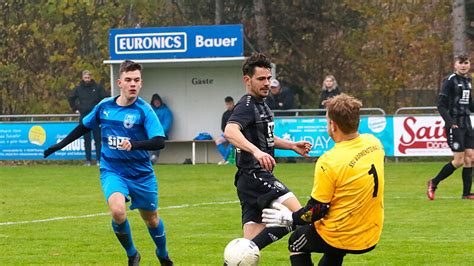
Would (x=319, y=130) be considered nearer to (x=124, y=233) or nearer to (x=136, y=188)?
(x=136, y=188)

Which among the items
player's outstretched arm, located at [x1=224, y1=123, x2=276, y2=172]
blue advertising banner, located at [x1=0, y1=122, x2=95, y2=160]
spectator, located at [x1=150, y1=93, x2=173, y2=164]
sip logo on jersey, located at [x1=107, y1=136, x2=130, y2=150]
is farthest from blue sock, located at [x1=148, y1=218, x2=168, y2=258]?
blue advertising banner, located at [x1=0, y1=122, x2=95, y2=160]

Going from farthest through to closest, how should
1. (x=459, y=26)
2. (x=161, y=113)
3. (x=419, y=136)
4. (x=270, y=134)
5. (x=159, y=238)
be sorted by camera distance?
1. (x=459, y=26)
2. (x=161, y=113)
3. (x=419, y=136)
4. (x=159, y=238)
5. (x=270, y=134)

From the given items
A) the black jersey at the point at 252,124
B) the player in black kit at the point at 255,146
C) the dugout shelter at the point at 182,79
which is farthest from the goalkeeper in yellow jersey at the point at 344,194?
the dugout shelter at the point at 182,79

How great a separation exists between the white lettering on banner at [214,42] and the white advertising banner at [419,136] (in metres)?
4.19

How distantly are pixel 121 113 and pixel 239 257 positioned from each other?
2.67 meters

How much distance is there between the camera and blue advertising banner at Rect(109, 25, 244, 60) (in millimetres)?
25609

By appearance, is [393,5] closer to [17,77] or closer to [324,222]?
[17,77]

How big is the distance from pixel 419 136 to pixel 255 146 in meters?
16.1

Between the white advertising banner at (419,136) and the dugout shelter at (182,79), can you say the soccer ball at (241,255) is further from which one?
the dugout shelter at (182,79)

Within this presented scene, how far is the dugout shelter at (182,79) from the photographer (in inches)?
1029

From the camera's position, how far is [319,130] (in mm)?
24703

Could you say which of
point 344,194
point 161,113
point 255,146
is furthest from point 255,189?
point 161,113

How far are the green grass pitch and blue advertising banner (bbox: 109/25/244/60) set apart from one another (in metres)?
4.46

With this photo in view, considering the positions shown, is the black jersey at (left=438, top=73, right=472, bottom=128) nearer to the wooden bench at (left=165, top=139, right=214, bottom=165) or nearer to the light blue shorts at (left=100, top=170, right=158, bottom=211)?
the light blue shorts at (left=100, top=170, right=158, bottom=211)
